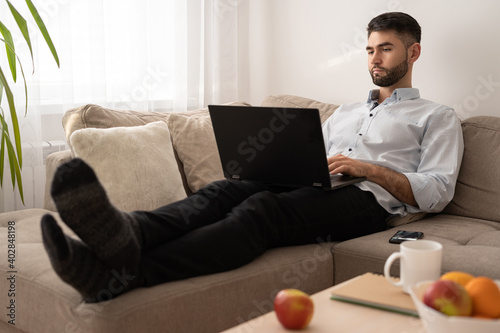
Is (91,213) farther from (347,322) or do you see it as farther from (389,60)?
(389,60)

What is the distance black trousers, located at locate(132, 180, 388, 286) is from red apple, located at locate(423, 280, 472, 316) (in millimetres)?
753

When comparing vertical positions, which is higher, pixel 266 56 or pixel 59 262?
pixel 266 56

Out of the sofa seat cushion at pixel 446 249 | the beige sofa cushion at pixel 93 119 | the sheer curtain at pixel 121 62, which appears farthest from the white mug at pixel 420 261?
the sheer curtain at pixel 121 62

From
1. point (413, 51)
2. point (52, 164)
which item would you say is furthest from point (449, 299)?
point (52, 164)

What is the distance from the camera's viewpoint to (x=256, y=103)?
3.79 meters

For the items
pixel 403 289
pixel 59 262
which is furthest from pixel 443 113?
pixel 59 262

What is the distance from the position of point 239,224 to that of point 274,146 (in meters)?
0.34

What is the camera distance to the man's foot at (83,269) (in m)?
1.37

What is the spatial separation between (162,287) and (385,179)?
37.6 inches

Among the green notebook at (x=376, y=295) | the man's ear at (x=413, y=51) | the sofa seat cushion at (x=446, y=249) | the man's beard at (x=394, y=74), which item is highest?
the man's ear at (x=413, y=51)

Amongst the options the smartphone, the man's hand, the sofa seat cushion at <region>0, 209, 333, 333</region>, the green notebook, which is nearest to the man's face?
the man's hand

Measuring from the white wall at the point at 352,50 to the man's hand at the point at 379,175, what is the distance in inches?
29.2

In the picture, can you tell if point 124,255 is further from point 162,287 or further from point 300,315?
point 300,315

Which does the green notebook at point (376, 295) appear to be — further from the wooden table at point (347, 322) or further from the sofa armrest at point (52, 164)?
the sofa armrest at point (52, 164)
